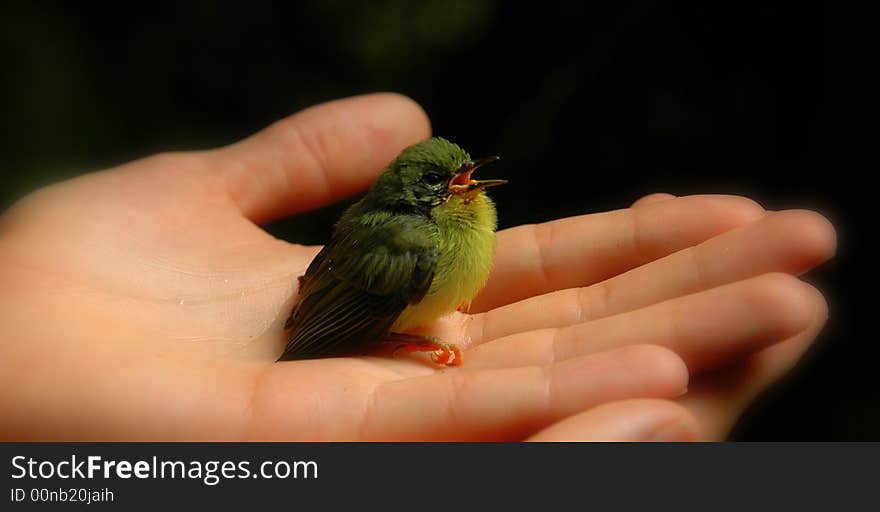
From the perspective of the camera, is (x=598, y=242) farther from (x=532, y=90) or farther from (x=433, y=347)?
(x=532, y=90)

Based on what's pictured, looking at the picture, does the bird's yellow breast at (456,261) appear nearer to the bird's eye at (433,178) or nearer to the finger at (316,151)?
the bird's eye at (433,178)

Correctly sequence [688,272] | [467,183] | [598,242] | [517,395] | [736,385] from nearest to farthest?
[517,395] < [736,385] < [688,272] < [598,242] < [467,183]

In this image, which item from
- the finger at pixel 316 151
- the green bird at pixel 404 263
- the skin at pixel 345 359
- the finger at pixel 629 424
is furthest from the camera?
the finger at pixel 316 151

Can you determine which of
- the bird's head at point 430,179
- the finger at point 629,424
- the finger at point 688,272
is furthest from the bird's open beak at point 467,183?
the finger at point 629,424

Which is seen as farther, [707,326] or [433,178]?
[433,178]

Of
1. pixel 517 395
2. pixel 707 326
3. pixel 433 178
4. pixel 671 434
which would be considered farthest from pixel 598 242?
pixel 671 434

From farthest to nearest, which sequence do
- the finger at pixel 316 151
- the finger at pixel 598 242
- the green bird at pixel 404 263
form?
the finger at pixel 316 151 < the green bird at pixel 404 263 < the finger at pixel 598 242

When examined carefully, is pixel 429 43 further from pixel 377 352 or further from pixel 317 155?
pixel 377 352
